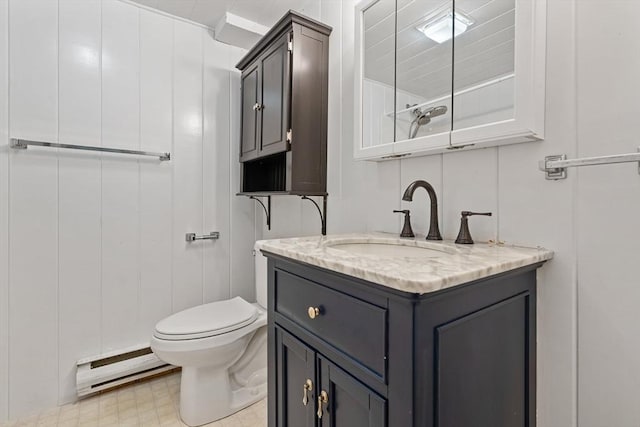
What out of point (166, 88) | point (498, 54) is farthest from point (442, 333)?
point (166, 88)

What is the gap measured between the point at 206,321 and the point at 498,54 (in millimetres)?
1618

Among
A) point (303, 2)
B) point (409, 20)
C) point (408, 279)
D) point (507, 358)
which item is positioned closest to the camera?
point (408, 279)

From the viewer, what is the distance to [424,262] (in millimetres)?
708

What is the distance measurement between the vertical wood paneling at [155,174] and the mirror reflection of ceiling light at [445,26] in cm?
155

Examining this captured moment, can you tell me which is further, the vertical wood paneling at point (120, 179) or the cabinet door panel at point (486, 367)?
the vertical wood paneling at point (120, 179)

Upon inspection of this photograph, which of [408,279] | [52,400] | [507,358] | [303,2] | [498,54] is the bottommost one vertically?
[52,400]

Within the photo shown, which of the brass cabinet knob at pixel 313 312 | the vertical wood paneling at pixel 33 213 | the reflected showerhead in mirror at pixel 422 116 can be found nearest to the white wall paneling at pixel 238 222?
the vertical wood paneling at pixel 33 213

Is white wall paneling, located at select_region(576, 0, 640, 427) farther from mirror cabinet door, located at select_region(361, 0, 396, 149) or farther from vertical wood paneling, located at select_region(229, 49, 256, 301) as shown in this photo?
vertical wood paneling, located at select_region(229, 49, 256, 301)

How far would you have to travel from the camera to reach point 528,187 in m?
0.91

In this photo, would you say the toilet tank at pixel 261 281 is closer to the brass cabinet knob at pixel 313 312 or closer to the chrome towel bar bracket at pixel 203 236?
the chrome towel bar bracket at pixel 203 236

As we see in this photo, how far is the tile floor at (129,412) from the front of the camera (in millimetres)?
1513

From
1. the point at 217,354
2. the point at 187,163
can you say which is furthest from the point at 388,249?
the point at 187,163

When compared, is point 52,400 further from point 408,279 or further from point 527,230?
point 527,230

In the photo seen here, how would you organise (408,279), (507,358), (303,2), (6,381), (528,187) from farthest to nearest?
(303,2)
(6,381)
(528,187)
(507,358)
(408,279)
